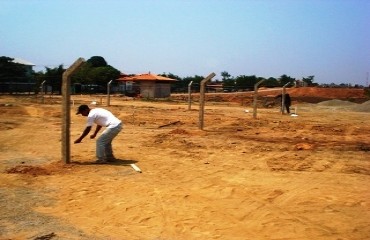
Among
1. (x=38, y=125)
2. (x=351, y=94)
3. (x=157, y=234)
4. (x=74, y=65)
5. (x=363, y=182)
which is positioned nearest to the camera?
(x=157, y=234)

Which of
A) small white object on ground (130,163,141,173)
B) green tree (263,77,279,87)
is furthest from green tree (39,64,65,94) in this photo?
small white object on ground (130,163,141,173)

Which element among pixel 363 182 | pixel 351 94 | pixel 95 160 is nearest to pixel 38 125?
pixel 95 160

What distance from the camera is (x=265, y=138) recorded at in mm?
13289

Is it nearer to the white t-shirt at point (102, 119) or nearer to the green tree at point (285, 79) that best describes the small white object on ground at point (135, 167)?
the white t-shirt at point (102, 119)

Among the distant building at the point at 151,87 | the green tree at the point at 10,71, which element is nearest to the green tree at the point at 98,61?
the green tree at the point at 10,71

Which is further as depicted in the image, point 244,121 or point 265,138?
point 244,121

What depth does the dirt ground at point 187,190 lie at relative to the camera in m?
4.93

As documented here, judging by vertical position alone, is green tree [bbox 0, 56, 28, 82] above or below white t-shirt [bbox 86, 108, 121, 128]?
above

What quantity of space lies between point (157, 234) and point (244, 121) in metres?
14.5

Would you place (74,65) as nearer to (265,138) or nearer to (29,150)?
(29,150)

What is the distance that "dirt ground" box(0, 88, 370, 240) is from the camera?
493cm

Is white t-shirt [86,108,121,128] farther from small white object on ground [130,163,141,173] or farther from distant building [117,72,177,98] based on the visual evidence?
distant building [117,72,177,98]

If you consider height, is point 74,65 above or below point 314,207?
above

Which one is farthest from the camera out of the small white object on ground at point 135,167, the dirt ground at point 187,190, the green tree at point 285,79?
the green tree at point 285,79
